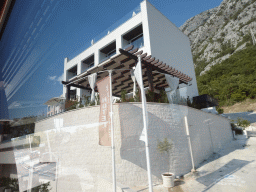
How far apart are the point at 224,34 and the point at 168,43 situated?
42596 millimetres

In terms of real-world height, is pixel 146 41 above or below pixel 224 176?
above

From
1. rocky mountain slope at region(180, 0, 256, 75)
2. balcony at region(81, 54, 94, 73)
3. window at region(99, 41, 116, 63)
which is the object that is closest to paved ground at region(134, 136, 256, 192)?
window at region(99, 41, 116, 63)

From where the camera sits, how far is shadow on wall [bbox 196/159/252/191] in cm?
475

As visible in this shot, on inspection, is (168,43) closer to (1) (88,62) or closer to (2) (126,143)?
(1) (88,62)

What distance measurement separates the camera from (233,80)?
80.9 ft

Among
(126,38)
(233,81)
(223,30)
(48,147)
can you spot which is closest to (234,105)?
(233,81)

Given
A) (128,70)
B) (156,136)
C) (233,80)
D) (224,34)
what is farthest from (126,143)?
(224,34)

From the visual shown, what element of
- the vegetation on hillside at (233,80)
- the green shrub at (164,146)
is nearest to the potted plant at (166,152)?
the green shrub at (164,146)

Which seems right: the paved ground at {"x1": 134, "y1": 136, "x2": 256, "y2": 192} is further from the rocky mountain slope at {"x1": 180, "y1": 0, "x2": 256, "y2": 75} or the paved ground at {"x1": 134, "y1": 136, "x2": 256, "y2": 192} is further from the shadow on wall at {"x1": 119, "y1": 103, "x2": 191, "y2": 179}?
the rocky mountain slope at {"x1": 180, "y1": 0, "x2": 256, "y2": 75}

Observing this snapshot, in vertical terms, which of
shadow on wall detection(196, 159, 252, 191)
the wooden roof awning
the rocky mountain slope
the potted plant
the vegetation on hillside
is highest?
the rocky mountain slope

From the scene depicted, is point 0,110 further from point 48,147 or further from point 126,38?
point 126,38

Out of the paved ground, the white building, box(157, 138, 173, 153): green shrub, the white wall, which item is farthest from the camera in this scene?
the white wall

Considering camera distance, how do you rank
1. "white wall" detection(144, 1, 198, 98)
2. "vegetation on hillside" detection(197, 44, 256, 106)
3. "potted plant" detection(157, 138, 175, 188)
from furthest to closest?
"vegetation on hillside" detection(197, 44, 256, 106), "white wall" detection(144, 1, 198, 98), "potted plant" detection(157, 138, 175, 188)

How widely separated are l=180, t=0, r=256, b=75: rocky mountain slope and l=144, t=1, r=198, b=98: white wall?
24666mm
